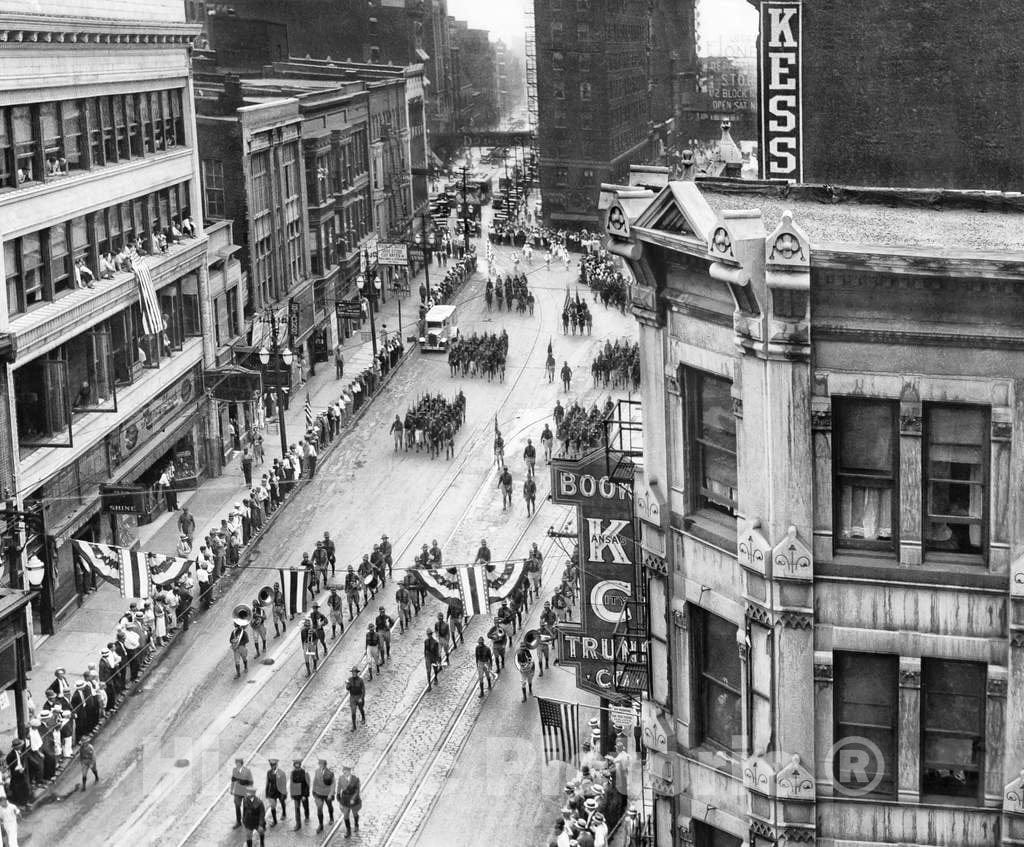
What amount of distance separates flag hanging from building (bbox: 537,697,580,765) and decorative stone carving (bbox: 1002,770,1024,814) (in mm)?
18611

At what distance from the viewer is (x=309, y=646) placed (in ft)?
159

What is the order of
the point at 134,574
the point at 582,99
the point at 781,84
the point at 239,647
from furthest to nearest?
1. the point at 582,99
2. the point at 239,647
3. the point at 134,574
4. the point at 781,84

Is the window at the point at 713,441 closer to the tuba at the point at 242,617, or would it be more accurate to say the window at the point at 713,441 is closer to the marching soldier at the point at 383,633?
the marching soldier at the point at 383,633

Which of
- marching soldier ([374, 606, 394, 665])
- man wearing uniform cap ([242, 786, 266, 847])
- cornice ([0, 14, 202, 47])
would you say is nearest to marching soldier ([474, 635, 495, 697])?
marching soldier ([374, 606, 394, 665])

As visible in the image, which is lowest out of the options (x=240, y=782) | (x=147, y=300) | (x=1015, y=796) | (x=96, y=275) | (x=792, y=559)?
(x=240, y=782)

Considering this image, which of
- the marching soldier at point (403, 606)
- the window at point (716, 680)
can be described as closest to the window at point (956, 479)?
the window at point (716, 680)

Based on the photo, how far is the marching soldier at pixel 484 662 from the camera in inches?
1836

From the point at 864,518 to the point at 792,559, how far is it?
114 cm

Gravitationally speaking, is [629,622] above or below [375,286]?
above

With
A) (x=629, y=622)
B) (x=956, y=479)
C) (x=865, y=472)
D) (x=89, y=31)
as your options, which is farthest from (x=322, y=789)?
(x=89, y=31)

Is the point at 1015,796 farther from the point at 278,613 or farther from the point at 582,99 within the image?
the point at 582,99

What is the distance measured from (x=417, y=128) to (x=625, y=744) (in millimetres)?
97204

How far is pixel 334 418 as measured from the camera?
73062 millimetres

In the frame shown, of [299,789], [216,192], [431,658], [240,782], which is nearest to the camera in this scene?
[240,782]
